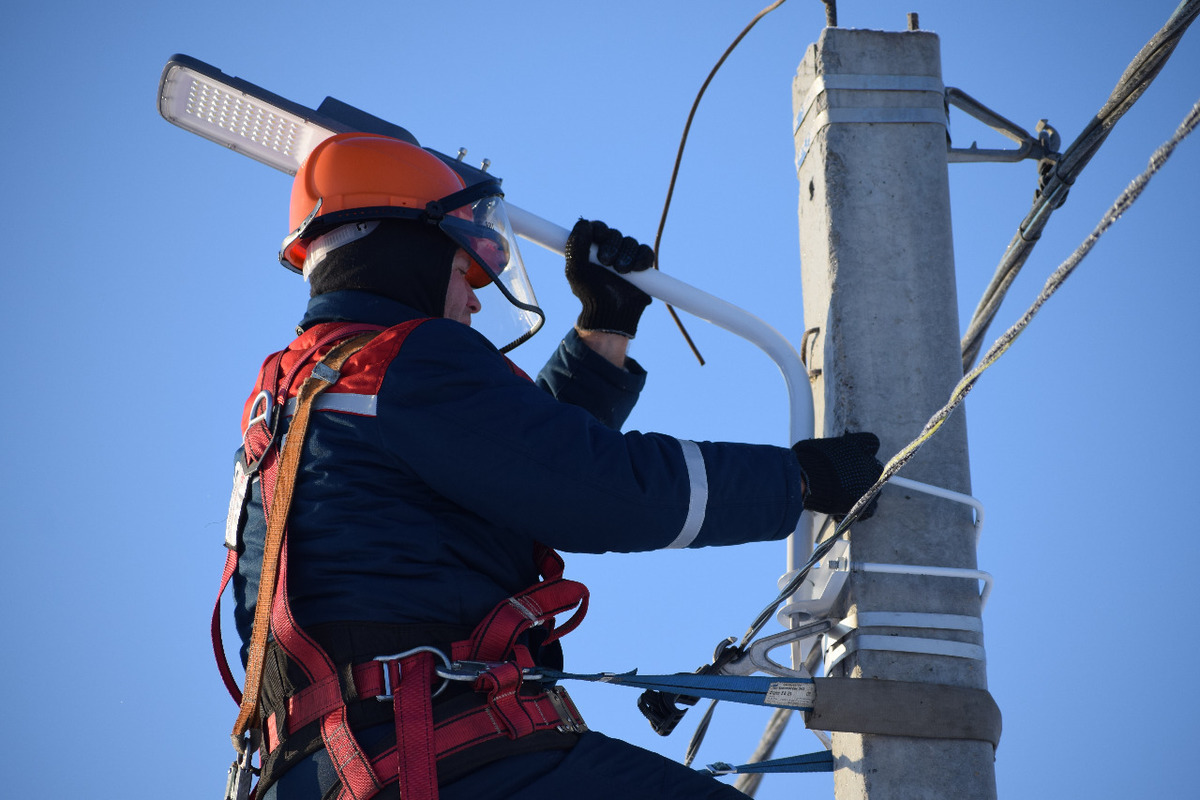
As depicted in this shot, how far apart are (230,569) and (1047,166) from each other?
2.83 m

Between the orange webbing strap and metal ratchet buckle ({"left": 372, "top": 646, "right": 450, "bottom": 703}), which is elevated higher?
the orange webbing strap

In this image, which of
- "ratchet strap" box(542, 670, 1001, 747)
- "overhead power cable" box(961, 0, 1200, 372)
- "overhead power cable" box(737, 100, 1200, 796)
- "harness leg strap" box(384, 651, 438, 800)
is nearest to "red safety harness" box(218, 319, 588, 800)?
"harness leg strap" box(384, 651, 438, 800)

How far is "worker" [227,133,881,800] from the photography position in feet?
7.72

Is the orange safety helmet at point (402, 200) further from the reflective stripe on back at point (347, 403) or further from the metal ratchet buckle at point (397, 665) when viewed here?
the metal ratchet buckle at point (397, 665)

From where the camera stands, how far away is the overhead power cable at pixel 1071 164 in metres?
2.60

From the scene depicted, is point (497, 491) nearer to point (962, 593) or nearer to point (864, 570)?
point (864, 570)

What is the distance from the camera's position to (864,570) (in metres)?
2.78

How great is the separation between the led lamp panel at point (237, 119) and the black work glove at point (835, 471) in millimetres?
1840

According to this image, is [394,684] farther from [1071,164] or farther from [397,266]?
[1071,164]

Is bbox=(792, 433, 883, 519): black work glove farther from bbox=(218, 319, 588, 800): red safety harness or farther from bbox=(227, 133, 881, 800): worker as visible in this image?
bbox=(218, 319, 588, 800): red safety harness

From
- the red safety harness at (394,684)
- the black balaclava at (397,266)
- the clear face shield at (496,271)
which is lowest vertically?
the red safety harness at (394,684)

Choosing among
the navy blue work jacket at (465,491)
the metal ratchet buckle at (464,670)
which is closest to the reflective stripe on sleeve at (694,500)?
the navy blue work jacket at (465,491)

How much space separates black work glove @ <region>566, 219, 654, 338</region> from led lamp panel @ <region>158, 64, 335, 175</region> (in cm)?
90

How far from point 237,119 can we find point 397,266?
1.00 metres
